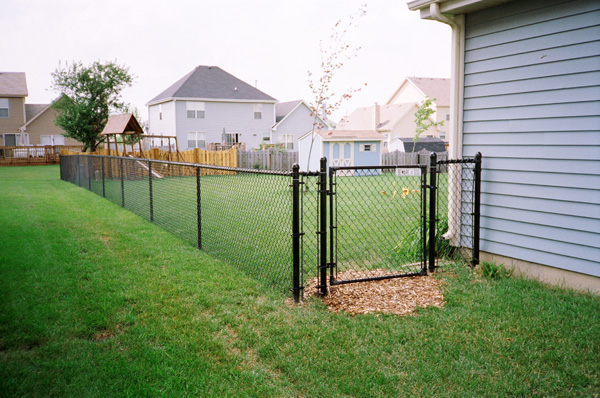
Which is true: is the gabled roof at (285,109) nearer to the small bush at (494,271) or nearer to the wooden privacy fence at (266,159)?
the wooden privacy fence at (266,159)

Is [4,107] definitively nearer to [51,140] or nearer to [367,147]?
[51,140]

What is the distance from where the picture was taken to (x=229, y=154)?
2150cm

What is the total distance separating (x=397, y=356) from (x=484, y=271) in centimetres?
227

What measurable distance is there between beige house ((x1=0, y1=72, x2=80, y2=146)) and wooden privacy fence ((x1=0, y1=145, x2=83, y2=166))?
595 centimetres

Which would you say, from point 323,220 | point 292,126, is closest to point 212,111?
point 292,126

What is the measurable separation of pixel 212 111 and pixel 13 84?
17.1m

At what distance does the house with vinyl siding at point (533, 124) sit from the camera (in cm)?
403

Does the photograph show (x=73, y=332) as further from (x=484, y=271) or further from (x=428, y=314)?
(x=484, y=271)

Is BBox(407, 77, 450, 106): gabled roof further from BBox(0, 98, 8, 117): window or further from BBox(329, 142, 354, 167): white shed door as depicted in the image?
BBox(0, 98, 8, 117): window

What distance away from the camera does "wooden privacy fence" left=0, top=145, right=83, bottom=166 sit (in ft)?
89.5

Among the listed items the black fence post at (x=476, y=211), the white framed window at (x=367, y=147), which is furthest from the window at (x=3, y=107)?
the black fence post at (x=476, y=211)

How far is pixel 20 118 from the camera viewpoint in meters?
34.6

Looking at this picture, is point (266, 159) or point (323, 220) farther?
point (266, 159)

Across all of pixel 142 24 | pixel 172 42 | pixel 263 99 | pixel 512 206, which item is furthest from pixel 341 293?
pixel 172 42
